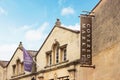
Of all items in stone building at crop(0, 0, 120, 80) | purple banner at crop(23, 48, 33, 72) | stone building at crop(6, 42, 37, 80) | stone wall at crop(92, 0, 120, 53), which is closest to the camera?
stone wall at crop(92, 0, 120, 53)

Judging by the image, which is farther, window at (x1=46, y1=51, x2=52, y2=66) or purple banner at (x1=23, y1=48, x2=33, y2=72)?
purple banner at (x1=23, y1=48, x2=33, y2=72)

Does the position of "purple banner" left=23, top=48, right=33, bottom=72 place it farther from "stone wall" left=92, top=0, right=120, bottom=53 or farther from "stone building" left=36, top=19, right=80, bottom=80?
"stone wall" left=92, top=0, right=120, bottom=53

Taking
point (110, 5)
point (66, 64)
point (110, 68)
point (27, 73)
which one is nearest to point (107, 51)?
point (110, 68)

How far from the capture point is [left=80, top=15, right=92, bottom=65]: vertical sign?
31141 mm

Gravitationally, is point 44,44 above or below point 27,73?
above

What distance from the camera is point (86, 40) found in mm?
31531

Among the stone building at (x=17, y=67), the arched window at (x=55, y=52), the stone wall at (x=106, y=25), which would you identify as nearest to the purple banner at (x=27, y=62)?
the stone building at (x=17, y=67)

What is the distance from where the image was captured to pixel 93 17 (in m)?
32.2

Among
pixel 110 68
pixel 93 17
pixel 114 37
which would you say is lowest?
pixel 110 68

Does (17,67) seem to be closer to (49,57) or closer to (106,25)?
(49,57)

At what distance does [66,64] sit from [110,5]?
30.9ft

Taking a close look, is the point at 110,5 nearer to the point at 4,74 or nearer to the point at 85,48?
the point at 85,48

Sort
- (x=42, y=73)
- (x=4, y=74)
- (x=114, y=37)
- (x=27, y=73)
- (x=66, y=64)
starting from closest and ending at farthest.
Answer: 1. (x=114, y=37)
2. (x=66, y=64)
3. (x=42, y=73)
4. (x=27, y=73)
5. (x=4, y=74)

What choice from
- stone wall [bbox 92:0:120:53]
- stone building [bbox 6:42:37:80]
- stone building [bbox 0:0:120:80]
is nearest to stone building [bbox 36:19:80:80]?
stone building [bbox 0:0:120:80]
